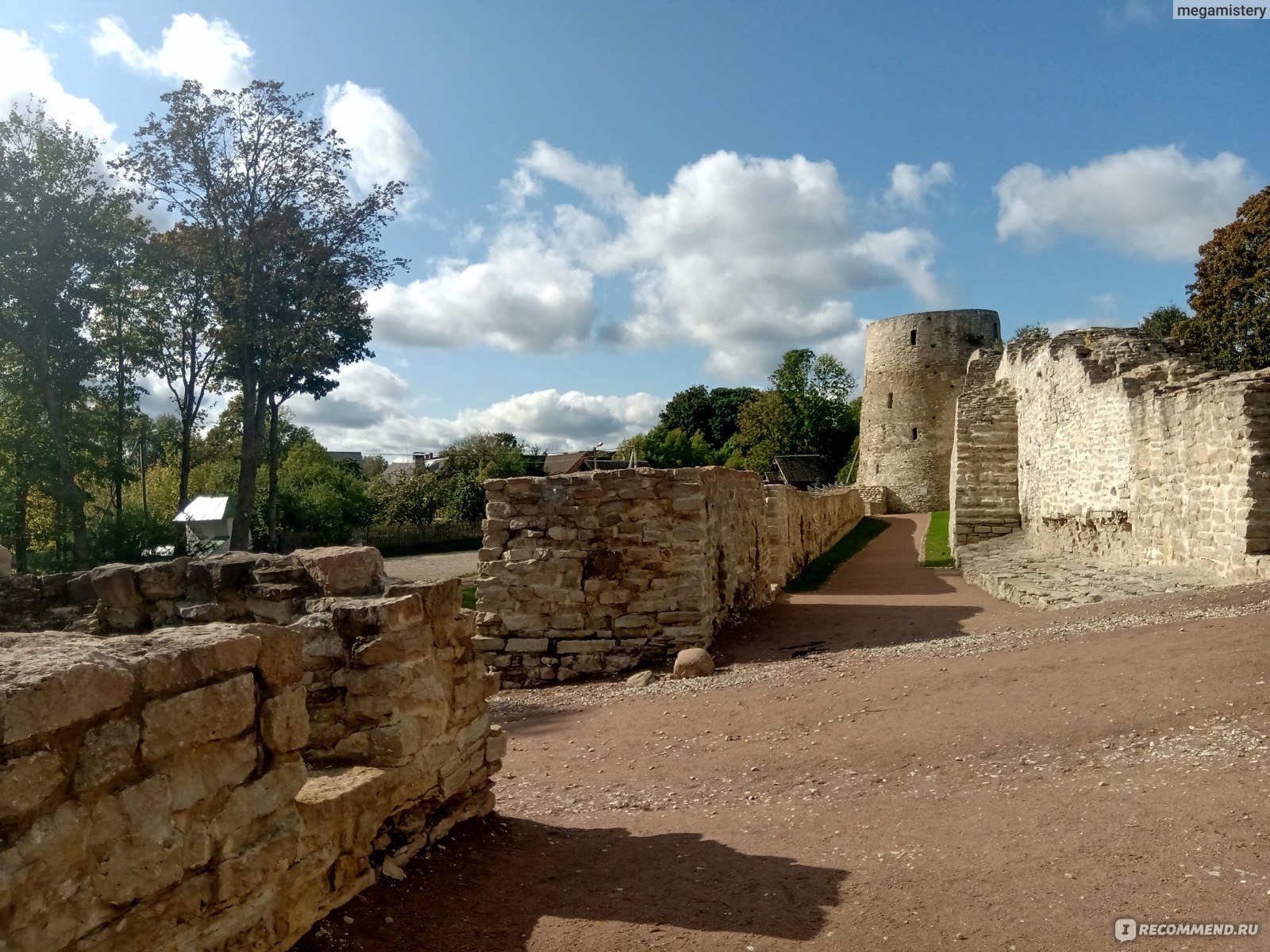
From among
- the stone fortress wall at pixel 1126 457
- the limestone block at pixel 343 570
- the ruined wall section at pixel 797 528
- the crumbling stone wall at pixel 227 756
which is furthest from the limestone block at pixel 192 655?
the ruined wall section at pixel 797 528

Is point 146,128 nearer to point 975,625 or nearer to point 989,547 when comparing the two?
point 975,625

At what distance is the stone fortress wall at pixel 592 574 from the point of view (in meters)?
11.1

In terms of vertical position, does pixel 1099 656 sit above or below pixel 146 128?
below

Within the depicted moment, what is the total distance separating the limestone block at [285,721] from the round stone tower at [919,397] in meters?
42.5

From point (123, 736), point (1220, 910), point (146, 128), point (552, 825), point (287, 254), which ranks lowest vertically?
point (552, 825)

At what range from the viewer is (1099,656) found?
25.2ft

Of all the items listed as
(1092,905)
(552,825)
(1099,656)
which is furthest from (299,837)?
(1099,656)

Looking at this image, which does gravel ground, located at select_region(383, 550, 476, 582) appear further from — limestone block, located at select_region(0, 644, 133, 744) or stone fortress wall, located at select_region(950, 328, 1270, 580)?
limestone block, located at select_region(0, 644, 133, 744)

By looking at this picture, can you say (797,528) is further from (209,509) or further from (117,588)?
(117,588)

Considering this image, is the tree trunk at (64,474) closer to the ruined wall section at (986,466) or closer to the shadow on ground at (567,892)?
the shadow on ground at (567,892)

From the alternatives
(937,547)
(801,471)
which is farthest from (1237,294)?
(801,471)

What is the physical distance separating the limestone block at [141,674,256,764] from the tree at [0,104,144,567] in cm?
2143

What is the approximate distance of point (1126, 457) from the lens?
1466 cm

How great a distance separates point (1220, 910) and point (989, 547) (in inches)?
755
